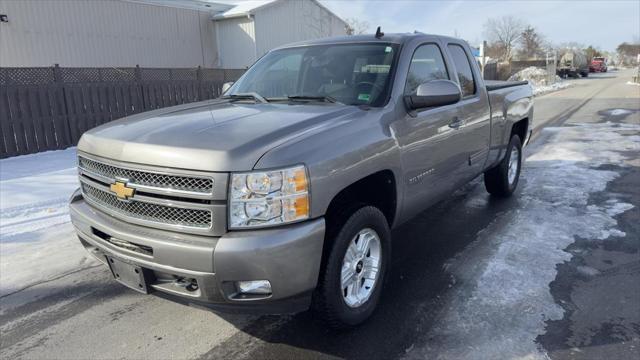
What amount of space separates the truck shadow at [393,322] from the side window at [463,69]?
1.47m

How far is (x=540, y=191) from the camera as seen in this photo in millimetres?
6367

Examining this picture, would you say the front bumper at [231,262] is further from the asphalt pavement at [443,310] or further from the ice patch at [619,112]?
the ice patch at [619,112]

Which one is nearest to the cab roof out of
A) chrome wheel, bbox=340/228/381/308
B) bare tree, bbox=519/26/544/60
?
chrome wheel, bbox=340/228/381/308

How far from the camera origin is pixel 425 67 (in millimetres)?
4098

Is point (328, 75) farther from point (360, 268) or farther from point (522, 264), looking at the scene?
point (522, 264)

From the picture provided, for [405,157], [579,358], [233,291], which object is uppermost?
[405,157]

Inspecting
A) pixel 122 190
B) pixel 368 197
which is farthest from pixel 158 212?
pixel 368 197

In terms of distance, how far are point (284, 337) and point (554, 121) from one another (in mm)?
12977

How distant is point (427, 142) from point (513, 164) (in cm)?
301

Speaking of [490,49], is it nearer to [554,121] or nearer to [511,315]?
[554,121]

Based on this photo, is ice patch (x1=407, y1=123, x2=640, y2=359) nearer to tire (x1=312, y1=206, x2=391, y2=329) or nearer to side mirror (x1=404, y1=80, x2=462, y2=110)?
tire (x1=312, y1=206, x2=391, y2=329)

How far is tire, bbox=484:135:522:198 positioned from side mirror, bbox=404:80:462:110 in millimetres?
2545

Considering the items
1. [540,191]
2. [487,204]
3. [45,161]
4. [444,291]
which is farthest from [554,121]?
[45,161]

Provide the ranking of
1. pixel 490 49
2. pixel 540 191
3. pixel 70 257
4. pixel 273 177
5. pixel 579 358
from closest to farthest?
pixel 273 177
pixel 579 358
pixel 70 257
pixel 540 191
pixel 490 49
